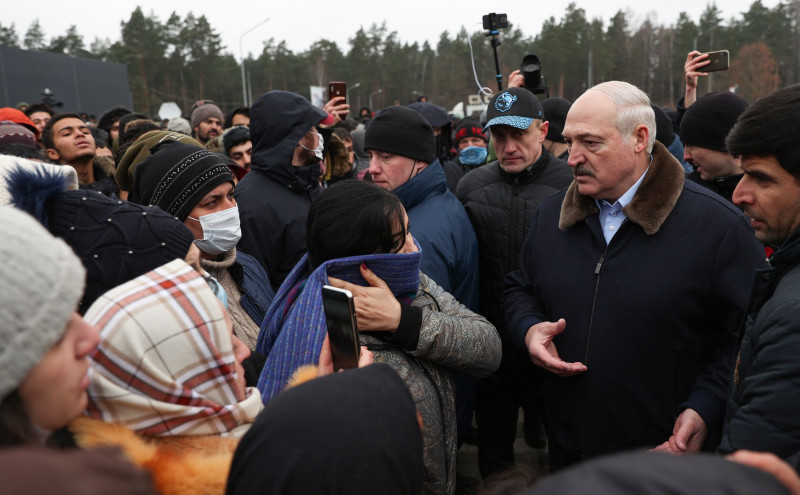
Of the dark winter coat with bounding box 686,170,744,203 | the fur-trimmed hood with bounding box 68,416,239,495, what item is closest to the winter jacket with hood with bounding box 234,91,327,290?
the fur-trimmed hood with bounding box 68,416,239,495

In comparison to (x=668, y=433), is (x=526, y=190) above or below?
above

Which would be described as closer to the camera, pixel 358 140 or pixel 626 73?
pixel 358 140

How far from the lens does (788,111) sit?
6.42 feet

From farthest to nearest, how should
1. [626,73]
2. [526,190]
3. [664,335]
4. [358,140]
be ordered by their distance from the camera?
[626,73], [358,140], [526,190], [664,335]

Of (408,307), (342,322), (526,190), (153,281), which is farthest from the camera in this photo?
(526,190)

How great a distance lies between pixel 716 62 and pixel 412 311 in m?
3.99

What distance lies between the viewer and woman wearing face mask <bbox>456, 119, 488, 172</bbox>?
23.4 feet

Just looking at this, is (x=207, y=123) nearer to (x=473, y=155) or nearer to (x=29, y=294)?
(x=473, y=155)

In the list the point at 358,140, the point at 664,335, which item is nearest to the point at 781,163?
the point at 664,335

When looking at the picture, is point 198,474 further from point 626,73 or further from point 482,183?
point 626,73

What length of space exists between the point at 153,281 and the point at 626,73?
70.5 meters

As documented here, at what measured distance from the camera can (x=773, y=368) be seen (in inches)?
69.2

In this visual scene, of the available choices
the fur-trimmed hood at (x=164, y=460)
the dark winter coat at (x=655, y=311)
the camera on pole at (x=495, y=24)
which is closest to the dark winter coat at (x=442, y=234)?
the dark winter coat at (x=655, y=311)

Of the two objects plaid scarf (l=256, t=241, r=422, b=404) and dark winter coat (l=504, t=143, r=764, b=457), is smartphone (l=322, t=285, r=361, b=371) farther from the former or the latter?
dark winter coat (l=504, t=143, r=764, b=457)
